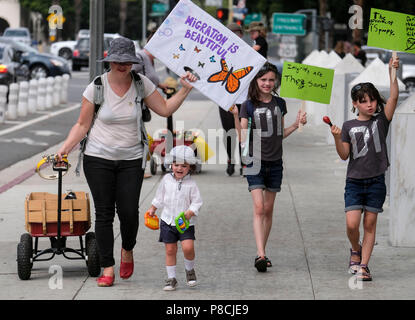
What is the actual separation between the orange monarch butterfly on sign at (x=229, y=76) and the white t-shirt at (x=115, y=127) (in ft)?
1.99

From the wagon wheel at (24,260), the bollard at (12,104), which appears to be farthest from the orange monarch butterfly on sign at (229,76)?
the bollard at (12,104)

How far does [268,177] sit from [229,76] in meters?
0.92

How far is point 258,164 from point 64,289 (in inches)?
69.8

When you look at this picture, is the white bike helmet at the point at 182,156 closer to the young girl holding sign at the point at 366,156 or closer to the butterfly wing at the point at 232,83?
the butterfly wing at the point at 232,83

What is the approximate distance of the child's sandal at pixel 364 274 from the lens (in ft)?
24.1

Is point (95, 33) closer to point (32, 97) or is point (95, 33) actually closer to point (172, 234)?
point (172, 234)

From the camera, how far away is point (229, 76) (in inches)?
290

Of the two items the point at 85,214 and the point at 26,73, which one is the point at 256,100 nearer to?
the point at 85,214

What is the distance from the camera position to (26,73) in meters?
32.1

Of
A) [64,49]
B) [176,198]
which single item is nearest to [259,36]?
[176,198]

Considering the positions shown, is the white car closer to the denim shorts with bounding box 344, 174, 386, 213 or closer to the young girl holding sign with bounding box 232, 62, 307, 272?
the young girl holding sign with bounding box 232, 62, 307, 272

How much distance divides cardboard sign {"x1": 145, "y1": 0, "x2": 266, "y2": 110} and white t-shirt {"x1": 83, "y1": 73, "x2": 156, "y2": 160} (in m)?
0.42

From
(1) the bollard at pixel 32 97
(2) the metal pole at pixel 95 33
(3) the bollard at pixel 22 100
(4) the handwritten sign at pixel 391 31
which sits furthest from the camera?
(1) the bollard at pixel 32 97

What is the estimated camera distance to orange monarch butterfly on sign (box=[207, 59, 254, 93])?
7270 mm
